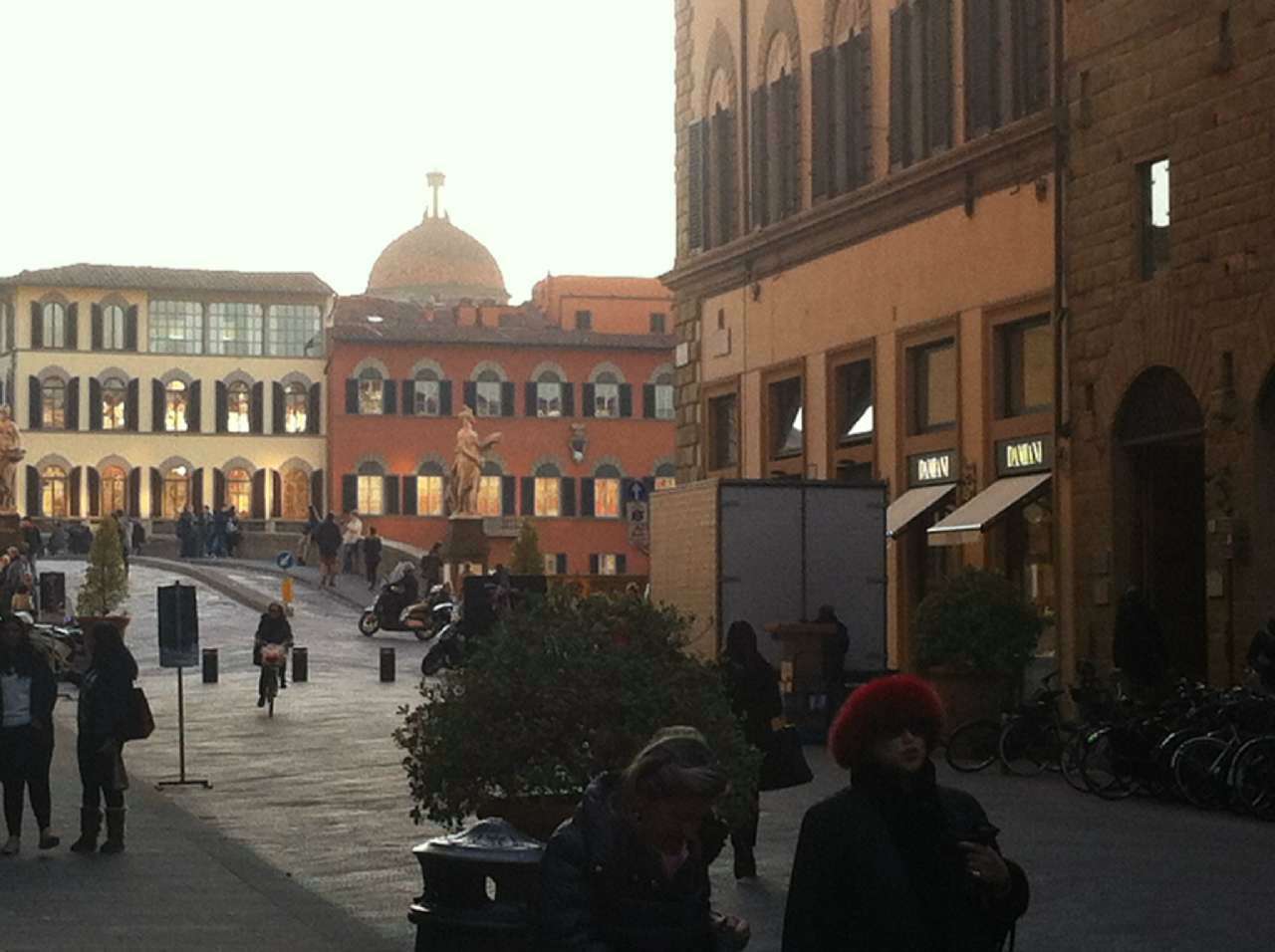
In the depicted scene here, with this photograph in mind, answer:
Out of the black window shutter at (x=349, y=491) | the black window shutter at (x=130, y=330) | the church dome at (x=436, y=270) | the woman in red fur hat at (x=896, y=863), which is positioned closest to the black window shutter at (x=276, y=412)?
the black window shutter at (x=130, y=330)

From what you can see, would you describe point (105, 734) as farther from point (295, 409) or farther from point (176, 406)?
point (176, 406)

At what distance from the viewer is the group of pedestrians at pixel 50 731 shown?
61.5 feet

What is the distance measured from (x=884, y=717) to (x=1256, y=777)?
1536 cm

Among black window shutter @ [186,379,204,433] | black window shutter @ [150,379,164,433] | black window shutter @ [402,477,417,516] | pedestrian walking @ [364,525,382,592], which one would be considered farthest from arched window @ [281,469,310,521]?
pedestrian walking @ [364,525,382,592]

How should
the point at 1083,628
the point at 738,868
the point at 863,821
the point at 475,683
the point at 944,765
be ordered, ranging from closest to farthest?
the point at 863,821
the point at 475,683
the point at 738,868
the point at 944,765
the point at 1083,628

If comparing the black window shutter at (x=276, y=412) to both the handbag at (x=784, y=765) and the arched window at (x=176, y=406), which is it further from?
the handbag at (x=784, y=765)

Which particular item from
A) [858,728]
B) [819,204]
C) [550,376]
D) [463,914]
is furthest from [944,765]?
[550,376]

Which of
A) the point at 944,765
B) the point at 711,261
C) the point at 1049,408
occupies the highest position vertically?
the point at 711,261

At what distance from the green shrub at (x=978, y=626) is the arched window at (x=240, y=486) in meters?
86.1

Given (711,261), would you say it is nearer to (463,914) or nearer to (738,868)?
(738,868)

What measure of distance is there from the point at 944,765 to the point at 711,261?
17719mm

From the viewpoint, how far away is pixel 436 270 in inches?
4798

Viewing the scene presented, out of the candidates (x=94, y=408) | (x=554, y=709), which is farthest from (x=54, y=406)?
(x=554, y=709)

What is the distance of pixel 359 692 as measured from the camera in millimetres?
41281
